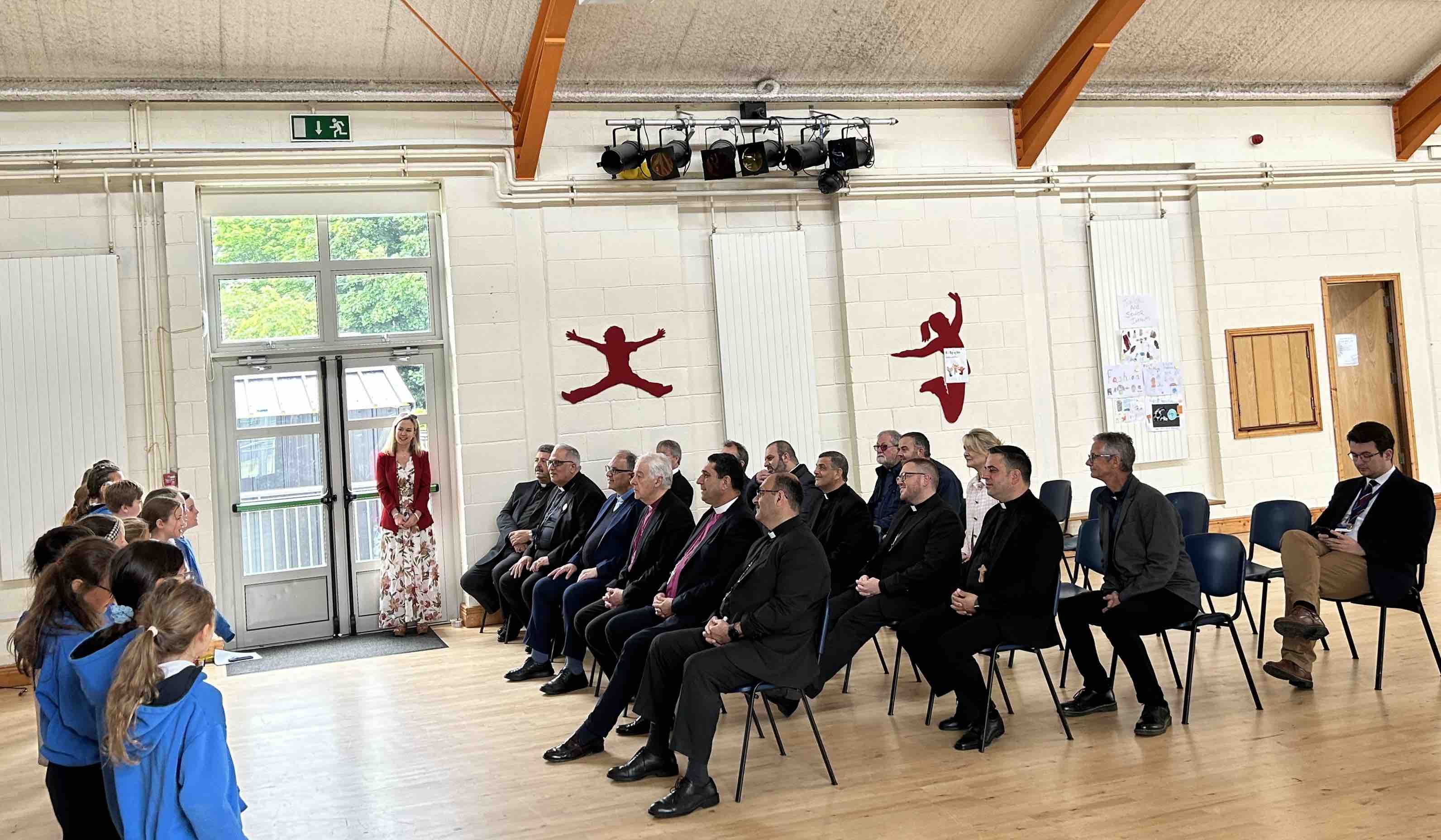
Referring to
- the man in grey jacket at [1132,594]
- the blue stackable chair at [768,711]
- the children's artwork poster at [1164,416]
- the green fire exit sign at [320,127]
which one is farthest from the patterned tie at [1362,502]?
the green fire exit sign at [320,127]

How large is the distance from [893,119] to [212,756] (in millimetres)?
7400

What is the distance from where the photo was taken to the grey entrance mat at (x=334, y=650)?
274 inches

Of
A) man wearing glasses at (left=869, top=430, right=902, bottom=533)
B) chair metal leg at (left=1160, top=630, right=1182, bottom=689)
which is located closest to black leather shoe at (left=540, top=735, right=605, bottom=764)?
chair metal leg at (left=1160, top=630, right=1182, bottom=689)

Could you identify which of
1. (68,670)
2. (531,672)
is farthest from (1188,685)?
(68,670)

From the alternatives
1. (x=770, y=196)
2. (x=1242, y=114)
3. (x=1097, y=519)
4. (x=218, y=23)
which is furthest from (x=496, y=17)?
(x=1242, y=114)

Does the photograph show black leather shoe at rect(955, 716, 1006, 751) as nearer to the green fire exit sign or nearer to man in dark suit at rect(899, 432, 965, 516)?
man in dark suit at rect(899, 432, 965, 516)

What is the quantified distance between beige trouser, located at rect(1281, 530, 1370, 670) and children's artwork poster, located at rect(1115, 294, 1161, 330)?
181 inches

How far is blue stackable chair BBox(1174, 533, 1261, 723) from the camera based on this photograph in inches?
181

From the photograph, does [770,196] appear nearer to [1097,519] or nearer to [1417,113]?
[1097,519]

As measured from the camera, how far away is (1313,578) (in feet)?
16.1

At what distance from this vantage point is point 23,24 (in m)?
6.66

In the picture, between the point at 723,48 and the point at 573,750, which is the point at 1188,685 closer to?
the point at 573,750

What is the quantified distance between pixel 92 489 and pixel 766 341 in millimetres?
4718

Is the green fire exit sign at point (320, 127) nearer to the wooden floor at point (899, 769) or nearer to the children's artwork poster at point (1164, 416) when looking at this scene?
the wooden floor at point (899, 769)
